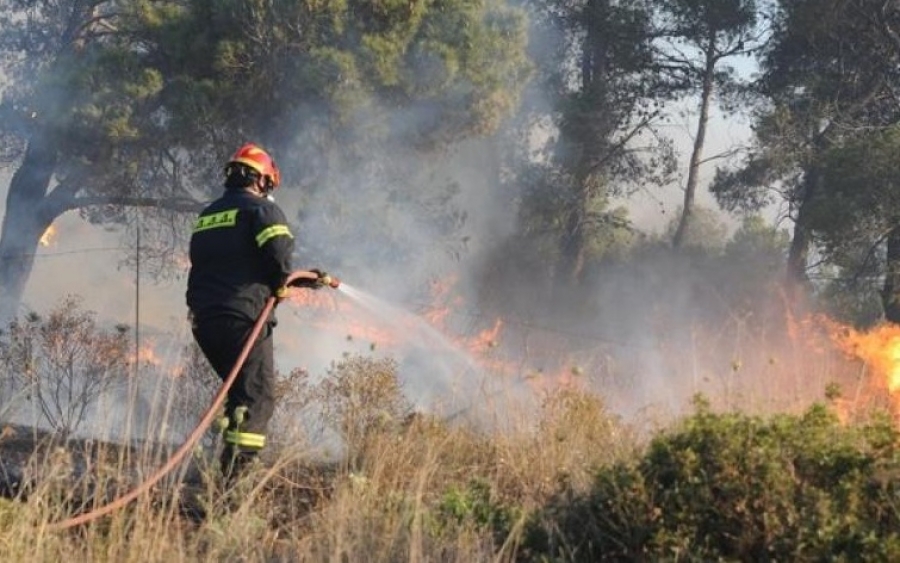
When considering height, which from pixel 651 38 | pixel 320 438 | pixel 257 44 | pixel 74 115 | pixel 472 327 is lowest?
pixel 320 438

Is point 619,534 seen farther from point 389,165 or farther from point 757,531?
point 389,165

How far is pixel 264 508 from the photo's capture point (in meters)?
4.86

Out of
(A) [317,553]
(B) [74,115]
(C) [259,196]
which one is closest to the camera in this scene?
(A) [317,553]

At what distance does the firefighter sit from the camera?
5605 mm

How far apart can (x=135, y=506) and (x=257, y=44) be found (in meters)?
11.6

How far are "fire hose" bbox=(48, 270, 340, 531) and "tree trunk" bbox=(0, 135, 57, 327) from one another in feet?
40.5

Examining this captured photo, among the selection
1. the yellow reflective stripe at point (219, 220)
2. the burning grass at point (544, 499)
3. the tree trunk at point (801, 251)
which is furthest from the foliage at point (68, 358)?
the tree trunk at point (801, 251)

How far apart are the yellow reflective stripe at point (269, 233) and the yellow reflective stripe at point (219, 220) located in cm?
23

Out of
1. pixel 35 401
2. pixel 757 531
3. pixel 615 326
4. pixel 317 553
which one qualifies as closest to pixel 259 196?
pixel 317 553

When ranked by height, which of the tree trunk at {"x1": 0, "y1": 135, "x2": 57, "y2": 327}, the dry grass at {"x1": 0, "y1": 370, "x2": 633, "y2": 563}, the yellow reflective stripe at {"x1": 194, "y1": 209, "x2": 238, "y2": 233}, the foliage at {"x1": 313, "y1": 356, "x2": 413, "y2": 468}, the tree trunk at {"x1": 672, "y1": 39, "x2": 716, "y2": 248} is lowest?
the dry grass at {"x1": 0, "y1": 370, "x2": 633, "y2": 563}

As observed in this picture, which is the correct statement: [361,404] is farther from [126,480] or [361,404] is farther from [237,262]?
[126,480]

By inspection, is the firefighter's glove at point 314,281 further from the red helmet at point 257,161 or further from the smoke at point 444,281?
the smoke at point 444,281

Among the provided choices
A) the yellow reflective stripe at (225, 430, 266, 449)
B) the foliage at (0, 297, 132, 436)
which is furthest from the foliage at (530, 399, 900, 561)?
the foliage at (0, 297, 132, 436)

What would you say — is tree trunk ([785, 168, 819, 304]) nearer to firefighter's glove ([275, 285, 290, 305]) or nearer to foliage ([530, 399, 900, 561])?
firefighter's glove ([275, 285, 290, 305])
